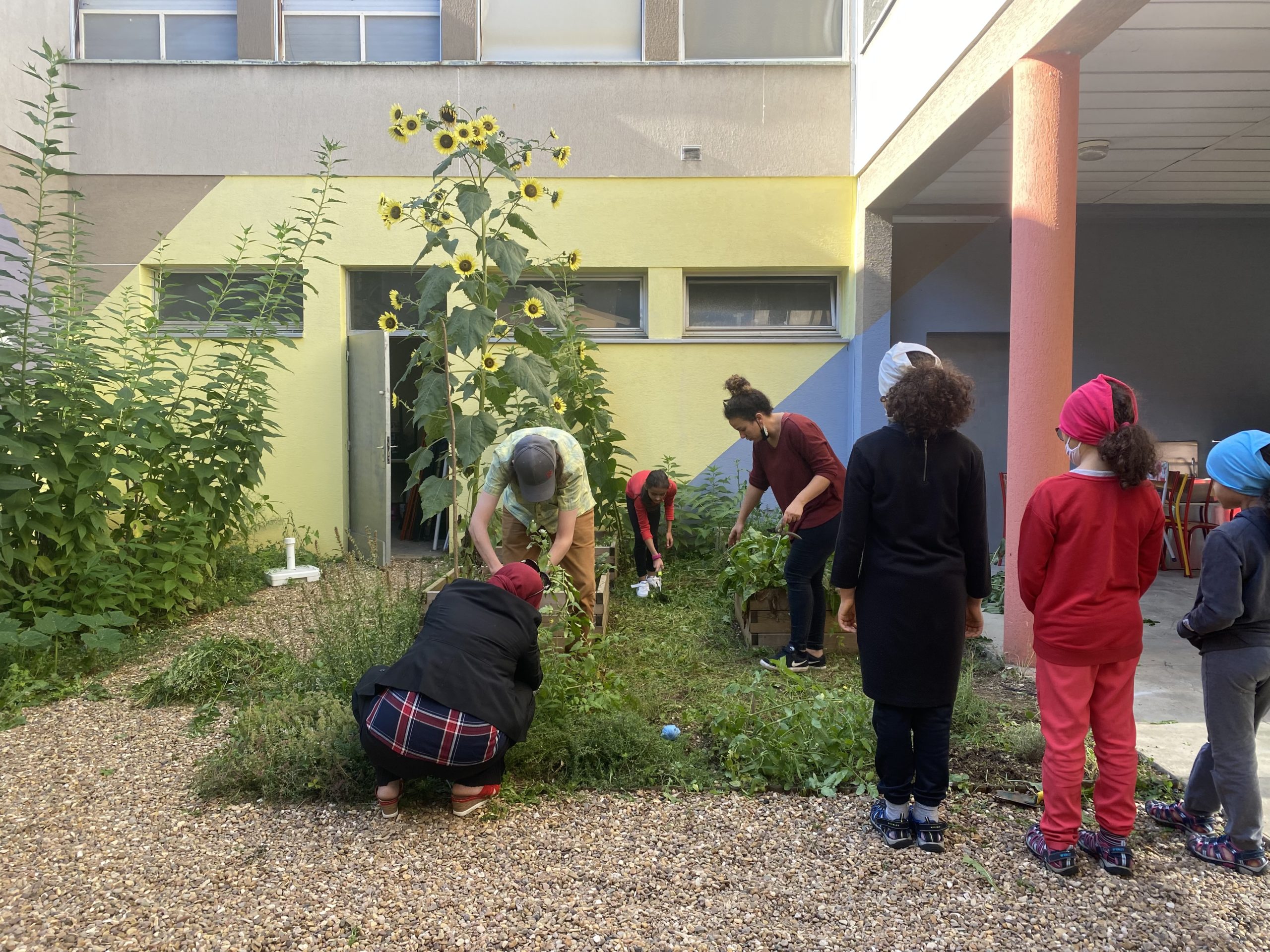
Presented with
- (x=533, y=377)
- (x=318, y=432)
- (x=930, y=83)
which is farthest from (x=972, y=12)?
(x=318, y=432)

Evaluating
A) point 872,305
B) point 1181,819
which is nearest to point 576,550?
point 1181,819

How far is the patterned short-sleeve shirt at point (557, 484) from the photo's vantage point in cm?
453

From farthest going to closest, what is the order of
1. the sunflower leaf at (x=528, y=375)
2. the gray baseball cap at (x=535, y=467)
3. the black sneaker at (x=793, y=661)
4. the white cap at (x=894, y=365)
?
the black sneaker at (x=793, y=661) → the sunflower leaf at (x=528, y=375) → the gray baseball cap at (x=535, y=467) → the white cap at (x=894, y=365)

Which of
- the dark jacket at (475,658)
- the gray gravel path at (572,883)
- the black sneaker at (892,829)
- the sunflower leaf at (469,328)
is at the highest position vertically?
the sunflower leaf at (469,328)

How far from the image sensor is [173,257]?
9.08 metres

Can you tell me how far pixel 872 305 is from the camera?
345 inches

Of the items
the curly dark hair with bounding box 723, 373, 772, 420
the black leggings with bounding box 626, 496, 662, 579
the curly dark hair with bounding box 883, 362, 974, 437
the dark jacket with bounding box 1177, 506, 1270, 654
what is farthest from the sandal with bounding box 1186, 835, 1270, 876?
the black leggings with bounding box 626, 496, 662, 579

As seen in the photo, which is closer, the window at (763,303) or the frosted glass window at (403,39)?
the frosted glass window at (403,39)

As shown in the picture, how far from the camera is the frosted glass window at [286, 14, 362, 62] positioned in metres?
9.18

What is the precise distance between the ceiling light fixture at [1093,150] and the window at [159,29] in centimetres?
809

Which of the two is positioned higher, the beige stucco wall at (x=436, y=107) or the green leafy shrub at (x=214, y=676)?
the beige stucco wall at (x=436, y=107)

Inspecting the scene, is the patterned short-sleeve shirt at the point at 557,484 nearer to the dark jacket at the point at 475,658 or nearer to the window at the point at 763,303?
the dark jacket at the point at 475,658

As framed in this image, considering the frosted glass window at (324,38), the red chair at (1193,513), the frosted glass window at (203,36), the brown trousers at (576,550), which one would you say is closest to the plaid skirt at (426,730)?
the brown trousers at (576,550)

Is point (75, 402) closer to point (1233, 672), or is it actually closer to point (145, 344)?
point (145, 344)
